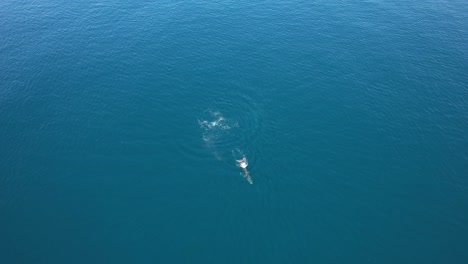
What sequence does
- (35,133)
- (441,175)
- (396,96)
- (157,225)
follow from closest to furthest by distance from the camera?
(157,225)
(441,175)
(35,133)
(396,96)

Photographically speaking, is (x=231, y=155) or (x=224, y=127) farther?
(x=224, y=127)

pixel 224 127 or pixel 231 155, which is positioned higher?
pixel 224 127

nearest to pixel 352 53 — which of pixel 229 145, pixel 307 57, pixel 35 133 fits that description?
pixel 307 57

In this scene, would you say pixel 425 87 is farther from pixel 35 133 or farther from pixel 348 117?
pixel 35 133

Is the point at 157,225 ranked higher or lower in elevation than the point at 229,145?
lower

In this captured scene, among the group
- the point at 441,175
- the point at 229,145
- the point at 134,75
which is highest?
the point at 134,75

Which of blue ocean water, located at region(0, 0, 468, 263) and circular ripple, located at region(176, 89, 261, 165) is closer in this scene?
blue ocean water, located at region(0, 0, 468, 263)

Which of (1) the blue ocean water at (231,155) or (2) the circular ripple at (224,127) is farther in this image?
(2) the circular ripple at (224,127)

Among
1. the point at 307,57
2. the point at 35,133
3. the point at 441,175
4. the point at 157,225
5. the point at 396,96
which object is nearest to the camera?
the point at 157,225
